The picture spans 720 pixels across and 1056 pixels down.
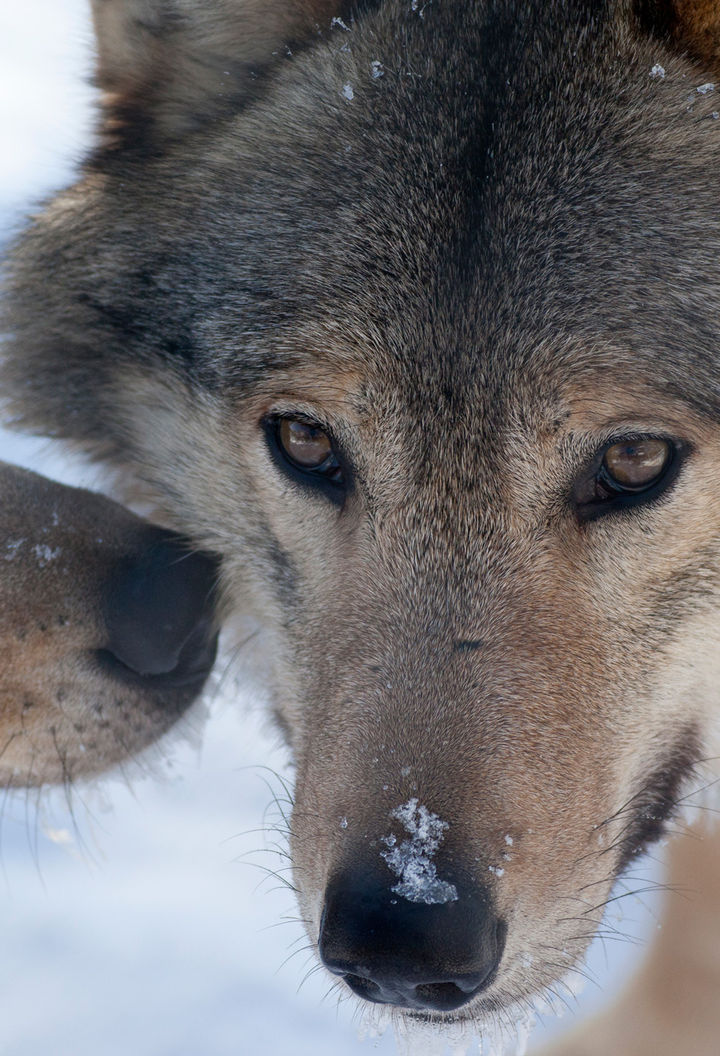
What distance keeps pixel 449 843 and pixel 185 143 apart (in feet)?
5.32

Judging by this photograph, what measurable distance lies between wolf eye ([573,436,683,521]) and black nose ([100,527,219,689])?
972 mm

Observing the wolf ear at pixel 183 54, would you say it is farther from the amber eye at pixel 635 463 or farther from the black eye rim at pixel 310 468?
the amber eye at pixel 635 463

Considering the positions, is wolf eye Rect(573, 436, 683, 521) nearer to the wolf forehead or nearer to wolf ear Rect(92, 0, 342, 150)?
the wolf forehead

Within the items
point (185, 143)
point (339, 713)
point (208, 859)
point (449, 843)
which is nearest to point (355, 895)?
point (449, 843)

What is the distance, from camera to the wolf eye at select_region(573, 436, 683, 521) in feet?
6.31

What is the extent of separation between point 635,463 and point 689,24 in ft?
2.67

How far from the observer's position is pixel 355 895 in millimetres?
1717

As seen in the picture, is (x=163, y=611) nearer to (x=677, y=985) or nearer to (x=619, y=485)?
(x=619, y=485)

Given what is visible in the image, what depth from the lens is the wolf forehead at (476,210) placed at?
1.92 meters

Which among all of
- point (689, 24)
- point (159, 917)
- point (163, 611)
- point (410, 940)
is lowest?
point (159, 917)

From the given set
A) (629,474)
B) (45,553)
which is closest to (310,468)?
(629,474)

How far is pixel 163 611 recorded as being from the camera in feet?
8.01

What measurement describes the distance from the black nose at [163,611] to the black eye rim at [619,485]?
96 centimetres

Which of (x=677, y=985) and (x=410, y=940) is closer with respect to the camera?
(x=410, y=940)
